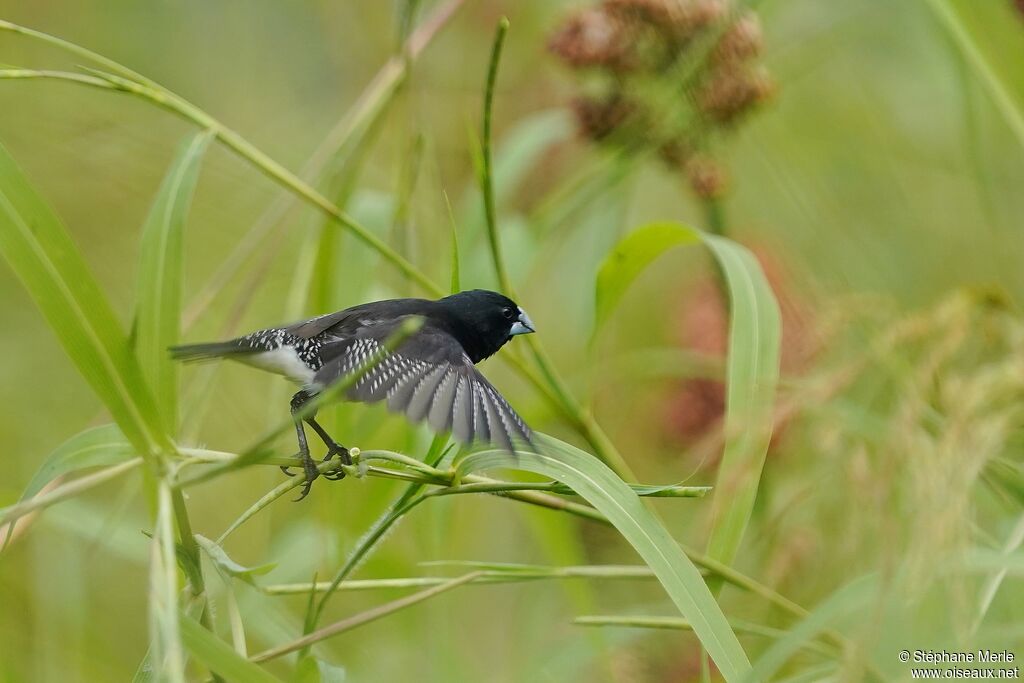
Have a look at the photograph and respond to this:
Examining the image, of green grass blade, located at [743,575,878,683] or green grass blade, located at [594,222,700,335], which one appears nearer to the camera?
green grass blade, located at [743,575,878,683]

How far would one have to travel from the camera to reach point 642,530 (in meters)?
1.45

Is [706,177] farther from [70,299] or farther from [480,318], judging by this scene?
[70,299]

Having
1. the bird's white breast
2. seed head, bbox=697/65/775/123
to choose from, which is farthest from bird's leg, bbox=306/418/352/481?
seed head, bbox=697/65/775/123

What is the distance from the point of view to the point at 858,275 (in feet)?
9.77

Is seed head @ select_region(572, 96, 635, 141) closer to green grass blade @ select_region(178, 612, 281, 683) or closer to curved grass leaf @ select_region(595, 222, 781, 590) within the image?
curved grass leaf @ select_region(595, 222, 781, 590)

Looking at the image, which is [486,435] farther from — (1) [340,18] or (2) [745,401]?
(1) [340,18]

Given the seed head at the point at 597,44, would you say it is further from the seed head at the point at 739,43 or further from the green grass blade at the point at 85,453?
the green grass blade at the point at 85,453

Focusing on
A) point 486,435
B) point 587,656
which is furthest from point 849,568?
point 486,435

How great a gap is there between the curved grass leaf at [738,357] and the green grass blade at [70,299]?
32.4 inches

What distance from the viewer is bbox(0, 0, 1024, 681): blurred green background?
175 centimetres

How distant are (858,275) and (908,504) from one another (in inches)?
60.5

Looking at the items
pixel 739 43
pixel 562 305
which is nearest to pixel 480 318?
pixel 739 43

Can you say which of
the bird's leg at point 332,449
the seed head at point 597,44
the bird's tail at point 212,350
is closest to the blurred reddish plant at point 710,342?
the seed head at point 597,44

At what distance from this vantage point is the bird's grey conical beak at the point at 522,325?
83.0 inches
